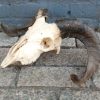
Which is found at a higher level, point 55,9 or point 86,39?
point 86,39

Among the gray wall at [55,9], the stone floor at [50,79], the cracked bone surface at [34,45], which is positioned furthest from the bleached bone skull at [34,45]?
the gray wall at [55,9]

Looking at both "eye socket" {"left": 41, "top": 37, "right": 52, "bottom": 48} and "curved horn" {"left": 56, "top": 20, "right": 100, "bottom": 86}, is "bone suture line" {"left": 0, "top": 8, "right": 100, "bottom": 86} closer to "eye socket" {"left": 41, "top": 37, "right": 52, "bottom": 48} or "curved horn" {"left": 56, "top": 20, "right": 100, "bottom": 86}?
"curved horn" {"left": 56, "top": 20, "right": 100, "bottom": 86}

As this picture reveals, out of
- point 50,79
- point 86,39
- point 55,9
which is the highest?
point 86,39

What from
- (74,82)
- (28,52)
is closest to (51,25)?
(28,52)

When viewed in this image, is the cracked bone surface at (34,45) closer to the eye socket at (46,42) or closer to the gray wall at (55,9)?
the eye socket at (46,42)

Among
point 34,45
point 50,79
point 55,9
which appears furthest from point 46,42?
point 55,9

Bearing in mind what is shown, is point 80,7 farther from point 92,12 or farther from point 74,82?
point 74,82

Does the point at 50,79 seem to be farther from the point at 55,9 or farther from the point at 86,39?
the point at 55,9
